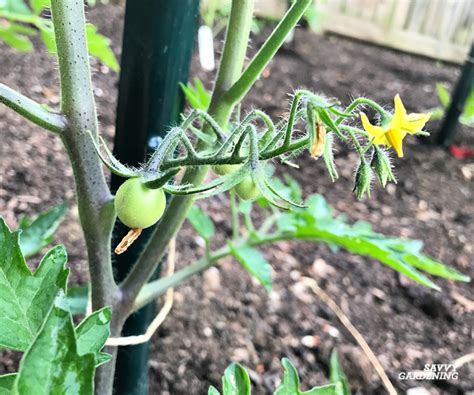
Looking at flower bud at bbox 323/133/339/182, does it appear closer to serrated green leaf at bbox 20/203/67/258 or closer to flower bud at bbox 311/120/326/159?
flower bud at bbox 311/120/326/159

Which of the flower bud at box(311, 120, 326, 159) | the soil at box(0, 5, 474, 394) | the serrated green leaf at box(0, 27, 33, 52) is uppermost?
the flower bud at box(311, 120, 326, 159)

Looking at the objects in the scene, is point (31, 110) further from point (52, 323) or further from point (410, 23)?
point (410, 23)

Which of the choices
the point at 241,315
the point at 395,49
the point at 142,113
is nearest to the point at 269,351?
the point at 241,315

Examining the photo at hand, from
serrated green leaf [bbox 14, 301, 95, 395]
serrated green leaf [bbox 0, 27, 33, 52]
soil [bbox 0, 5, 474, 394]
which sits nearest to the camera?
serrated green leaf [bbox 14, 301, 95, 395]

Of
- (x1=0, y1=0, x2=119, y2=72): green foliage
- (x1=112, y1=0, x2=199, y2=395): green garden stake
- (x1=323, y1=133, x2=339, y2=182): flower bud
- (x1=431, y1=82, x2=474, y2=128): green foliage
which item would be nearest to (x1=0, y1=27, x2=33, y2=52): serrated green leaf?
(x1=0, y1=0, x2=119, y2=72): green foliage

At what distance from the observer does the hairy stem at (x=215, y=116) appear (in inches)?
24.3

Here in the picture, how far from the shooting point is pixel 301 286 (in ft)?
4.42

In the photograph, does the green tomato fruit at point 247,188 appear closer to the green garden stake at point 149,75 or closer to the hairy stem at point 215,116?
the hairy stem at point 215,116

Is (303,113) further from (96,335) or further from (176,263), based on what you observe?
(176,263)

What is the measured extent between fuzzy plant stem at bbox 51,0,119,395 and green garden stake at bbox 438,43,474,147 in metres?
1.53

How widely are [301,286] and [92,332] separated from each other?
870mm

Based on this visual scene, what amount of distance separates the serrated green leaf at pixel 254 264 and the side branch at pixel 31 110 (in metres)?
0.34

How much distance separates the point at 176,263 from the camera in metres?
1.35

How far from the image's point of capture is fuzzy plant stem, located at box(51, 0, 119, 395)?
54cm
